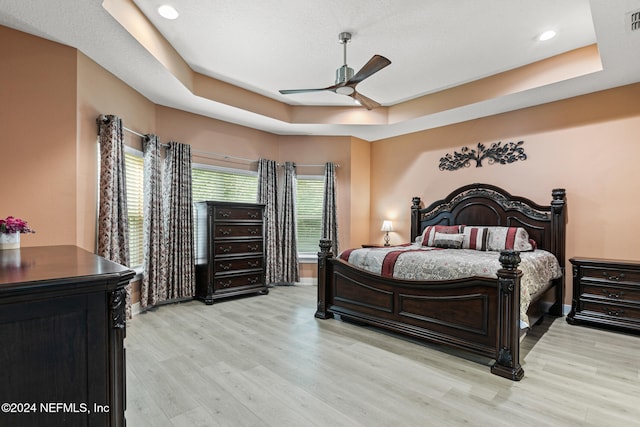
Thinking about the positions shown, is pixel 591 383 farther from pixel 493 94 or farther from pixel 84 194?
pixel 84 194

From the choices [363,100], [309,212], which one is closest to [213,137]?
[309,212]

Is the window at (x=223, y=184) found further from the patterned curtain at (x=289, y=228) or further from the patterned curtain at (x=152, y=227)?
the patterned curtain at (x=152, y=227)

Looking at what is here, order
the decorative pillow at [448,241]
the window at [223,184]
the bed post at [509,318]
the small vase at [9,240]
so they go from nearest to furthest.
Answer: the small vase at [9,240] < the bed post at [509,318] < the decorative pillow at [448,241] < the window at [223,184]

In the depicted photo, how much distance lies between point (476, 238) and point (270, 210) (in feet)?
10.6

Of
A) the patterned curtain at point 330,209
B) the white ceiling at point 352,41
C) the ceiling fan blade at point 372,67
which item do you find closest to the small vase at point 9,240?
the white ceiling at point 352,41

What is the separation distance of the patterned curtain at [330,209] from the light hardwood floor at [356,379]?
7.36 ft

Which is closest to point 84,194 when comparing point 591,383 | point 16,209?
point 16,209

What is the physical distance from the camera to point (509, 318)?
2.51 m

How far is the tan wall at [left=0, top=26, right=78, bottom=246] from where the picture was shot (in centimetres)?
268

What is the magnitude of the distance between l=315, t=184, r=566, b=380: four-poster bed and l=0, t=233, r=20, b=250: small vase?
2.73 metres

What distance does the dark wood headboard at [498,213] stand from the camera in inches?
161

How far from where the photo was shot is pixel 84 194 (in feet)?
10.3

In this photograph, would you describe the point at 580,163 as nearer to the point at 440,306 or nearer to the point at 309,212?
the point at 440,306

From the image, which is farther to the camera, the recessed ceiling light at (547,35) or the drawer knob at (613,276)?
the drawer knob at (613,276)
